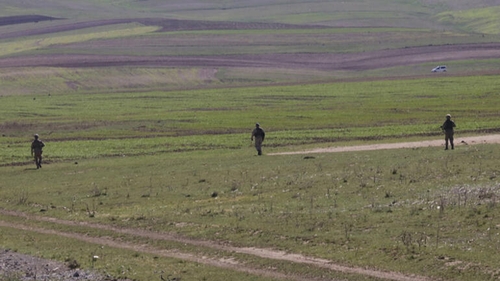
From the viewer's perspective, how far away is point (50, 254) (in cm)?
2792

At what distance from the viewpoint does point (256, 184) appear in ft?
125

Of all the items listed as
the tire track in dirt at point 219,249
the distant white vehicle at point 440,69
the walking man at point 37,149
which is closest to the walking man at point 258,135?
the walking man at point 37,149

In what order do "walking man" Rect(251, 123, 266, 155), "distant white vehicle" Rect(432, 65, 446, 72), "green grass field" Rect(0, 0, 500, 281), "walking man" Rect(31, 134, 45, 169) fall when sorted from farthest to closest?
1. "distant white vehicle" Rect(432, 65, 446, 72)
2. "walking man" Rect(31, 134, 45, 169)
3. "walking man" Rect(251, 123, 266, 155)
4. "green grass field" Rect(0, 0, 500, 281)

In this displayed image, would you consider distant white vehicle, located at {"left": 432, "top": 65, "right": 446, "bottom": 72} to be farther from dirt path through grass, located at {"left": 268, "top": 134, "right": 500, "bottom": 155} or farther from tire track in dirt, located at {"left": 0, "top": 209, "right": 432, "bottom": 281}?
tire track in dirt, located at {"left": 0, "top": 209, "right": 432, "bottom": 281}

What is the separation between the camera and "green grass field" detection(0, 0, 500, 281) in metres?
25.4

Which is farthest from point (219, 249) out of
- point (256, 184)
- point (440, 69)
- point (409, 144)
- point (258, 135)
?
point (440, 69)

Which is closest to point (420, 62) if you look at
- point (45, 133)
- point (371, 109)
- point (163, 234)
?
point (371, 109)

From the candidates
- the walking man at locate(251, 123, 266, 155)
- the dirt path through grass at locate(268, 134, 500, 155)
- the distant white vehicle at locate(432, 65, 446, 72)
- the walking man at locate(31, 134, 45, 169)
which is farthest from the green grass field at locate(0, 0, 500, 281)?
the distant white vehicle at locate(432, 65, 446, 72)

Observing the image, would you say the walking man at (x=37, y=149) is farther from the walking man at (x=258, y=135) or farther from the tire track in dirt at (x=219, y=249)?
the tire track in dirt at (x=219, y=249)

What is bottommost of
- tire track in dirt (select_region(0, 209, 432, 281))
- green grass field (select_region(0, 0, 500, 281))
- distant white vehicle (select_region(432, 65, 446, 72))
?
tire track in dirt (select_region(0, 209, 432, 281))

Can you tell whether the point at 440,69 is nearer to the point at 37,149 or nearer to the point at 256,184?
the point at 37,149

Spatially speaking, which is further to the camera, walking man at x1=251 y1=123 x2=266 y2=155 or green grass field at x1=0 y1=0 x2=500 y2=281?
walking man at x1=251 y1=123 x2=266 y2=155

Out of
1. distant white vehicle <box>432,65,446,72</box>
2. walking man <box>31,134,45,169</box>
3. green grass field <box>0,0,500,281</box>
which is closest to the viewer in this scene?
green grass field <box>0,0,500,281</box>

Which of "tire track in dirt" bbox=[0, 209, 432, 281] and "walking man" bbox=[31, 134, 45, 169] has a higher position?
"walking man" bbox=[31, 134, 45, 169]
